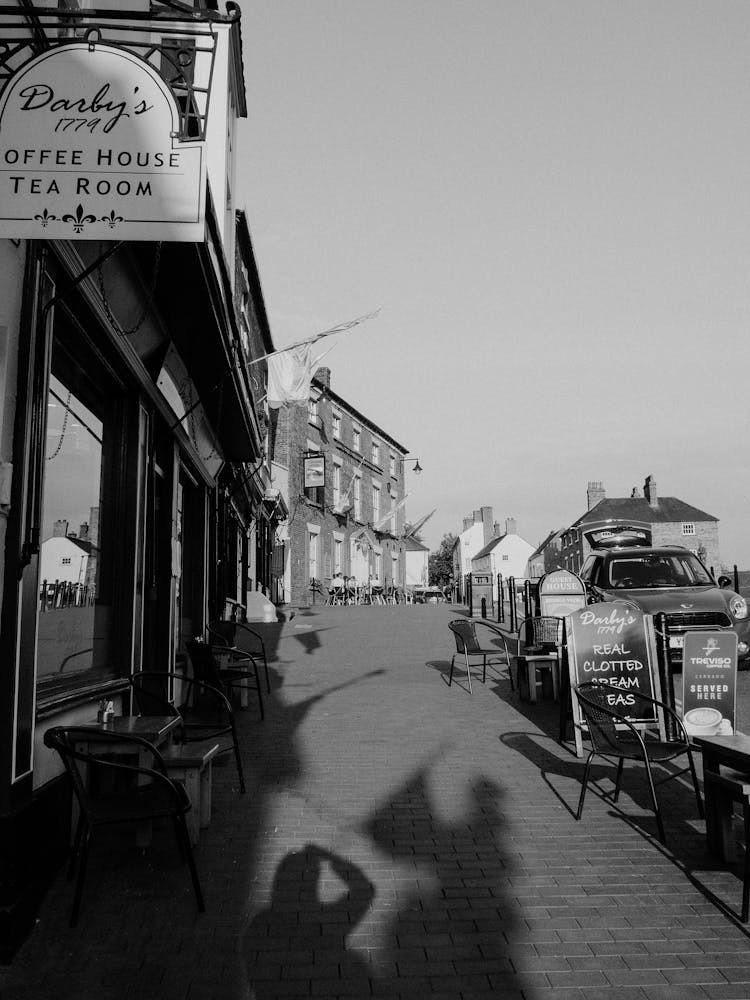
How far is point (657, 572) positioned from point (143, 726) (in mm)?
9091

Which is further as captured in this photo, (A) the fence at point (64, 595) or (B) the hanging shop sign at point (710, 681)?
(B) the hanging shop sign at point (710, 681)

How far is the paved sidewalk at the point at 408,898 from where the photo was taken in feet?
10.1

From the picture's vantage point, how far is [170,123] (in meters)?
3.65

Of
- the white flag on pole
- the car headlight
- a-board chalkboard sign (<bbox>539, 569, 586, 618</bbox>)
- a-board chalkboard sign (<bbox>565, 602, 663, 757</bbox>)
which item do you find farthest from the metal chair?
the white flag on pole

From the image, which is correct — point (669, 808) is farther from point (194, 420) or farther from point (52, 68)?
point (194, 420)

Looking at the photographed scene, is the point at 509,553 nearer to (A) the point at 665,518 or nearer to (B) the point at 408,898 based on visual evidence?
(A) the point at 665,518

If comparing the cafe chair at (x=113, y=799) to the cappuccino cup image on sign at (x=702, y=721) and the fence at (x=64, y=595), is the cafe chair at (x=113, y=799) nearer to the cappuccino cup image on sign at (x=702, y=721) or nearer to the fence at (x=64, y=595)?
the fence at (x=64, y=595)

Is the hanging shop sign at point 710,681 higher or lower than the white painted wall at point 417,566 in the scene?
lower

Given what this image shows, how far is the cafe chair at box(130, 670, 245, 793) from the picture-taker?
5949mm

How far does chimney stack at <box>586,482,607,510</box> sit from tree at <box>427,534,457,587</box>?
82.0ft

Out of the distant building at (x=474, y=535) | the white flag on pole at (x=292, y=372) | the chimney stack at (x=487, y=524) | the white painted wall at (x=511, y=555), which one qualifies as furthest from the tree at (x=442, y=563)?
the white flag on pole at (x=292, y=372)

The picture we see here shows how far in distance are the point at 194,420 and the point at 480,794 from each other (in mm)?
5805

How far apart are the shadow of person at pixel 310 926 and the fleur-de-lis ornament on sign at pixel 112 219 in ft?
10.5

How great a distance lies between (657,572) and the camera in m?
11.8
